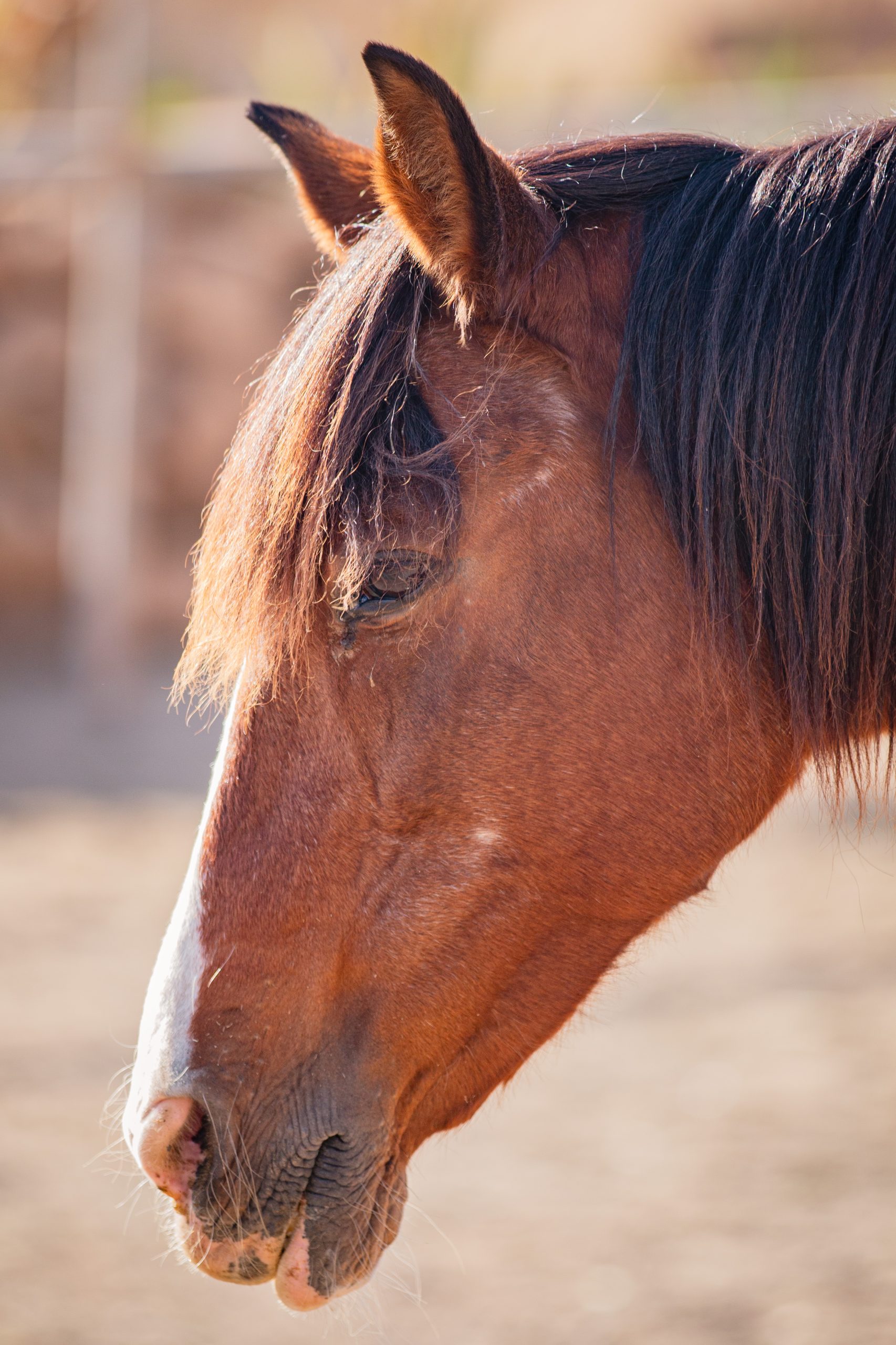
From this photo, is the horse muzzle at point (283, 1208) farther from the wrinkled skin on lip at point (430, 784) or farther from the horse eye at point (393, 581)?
the horse eye at point (393, 581)

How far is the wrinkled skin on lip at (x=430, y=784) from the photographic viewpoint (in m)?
1.33

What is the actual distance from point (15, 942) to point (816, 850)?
381 centimetres

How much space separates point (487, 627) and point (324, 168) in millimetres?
818

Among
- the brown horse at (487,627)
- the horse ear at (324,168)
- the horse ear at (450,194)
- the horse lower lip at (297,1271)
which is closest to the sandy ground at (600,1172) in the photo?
the horse lower lip at (297,1271)

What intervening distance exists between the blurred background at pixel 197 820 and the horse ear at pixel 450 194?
40 centimetres

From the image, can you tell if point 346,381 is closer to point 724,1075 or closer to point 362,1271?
point 362,1271

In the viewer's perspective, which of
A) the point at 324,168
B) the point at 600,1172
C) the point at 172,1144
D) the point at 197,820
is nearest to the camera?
the point at 172,1144

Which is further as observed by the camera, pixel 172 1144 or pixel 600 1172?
pixel 600 1172

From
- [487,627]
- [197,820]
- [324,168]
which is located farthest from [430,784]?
[197,820]

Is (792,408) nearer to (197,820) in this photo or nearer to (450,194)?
(450,194)

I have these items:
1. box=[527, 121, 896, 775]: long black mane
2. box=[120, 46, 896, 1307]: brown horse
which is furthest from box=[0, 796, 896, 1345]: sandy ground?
box=[527, 121, 896, 775]: long black mane

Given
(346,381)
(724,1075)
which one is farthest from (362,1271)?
(724,1075)

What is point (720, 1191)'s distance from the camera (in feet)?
9.75

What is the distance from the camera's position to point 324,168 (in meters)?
1.73
